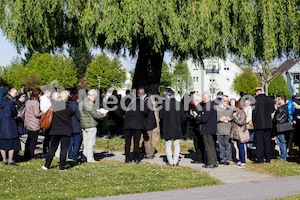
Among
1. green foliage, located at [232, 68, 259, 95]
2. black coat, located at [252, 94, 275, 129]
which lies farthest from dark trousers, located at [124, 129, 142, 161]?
green foliage, located at [232, 68, 259, 95]

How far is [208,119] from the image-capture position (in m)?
12.9

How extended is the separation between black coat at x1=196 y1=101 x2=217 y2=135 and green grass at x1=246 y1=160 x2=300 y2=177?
4.34 feet

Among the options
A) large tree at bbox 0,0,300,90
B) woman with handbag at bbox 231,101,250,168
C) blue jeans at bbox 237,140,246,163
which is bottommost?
blue jeans at bbox 237,140,246,163

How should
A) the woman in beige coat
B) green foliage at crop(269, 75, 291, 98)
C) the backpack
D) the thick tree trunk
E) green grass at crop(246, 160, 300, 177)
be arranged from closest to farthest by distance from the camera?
green grass at crop(246, 160, 300, 177)
the woman in beige coat
the backpack
the thick tree trunk
green foliage at crop(269, 75, 291, 98)

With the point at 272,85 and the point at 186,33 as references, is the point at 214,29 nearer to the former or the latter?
the point at 186,33

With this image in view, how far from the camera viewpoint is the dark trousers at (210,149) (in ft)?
41.9

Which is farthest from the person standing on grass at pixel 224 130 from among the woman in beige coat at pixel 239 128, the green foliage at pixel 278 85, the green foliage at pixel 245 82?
the green foliage at pixel 278 85

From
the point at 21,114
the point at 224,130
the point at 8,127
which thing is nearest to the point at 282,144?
the point at 224,130

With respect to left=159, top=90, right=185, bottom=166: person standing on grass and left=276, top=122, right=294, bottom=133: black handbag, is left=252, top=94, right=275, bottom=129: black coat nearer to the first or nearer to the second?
left=276, top=122, right=294, bottom=133: black handbag

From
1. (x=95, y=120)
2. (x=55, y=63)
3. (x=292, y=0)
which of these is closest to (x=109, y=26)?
(x=95, y=120)

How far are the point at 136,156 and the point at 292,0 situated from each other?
7.27m

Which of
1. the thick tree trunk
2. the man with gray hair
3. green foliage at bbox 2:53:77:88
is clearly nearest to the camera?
the man with gray hair

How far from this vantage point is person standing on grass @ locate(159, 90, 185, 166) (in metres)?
12.9

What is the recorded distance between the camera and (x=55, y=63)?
80.2 meters
